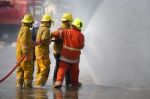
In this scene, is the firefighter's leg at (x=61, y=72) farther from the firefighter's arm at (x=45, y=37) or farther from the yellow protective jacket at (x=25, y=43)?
the yellow protective jacket at (x=25, y=43)

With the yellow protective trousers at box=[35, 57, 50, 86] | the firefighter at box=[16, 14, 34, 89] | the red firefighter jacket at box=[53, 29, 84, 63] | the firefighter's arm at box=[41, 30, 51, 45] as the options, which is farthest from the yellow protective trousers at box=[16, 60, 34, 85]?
the red firefighter jacket at box=[53, 29, 84, 63]

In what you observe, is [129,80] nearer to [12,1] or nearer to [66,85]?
[66,85]

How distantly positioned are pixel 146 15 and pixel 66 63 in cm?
264

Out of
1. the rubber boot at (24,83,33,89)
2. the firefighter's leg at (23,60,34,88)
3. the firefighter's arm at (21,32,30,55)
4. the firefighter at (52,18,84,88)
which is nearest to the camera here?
the firefighter's arm at (21,32,30,55)

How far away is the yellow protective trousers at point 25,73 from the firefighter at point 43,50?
323 millimetres

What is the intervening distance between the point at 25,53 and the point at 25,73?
459 mm

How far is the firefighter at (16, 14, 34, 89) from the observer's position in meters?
11.0

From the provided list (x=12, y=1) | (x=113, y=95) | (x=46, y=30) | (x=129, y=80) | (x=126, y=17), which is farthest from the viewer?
(x=12, y=1)

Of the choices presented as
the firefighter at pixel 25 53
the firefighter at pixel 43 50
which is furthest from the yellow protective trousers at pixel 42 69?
the firefighter at pixel 25 53

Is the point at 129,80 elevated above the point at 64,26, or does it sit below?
below

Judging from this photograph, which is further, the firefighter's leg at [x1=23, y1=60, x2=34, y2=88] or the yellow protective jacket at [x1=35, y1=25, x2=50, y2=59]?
the yellow protective jacket at [x1=35, y1=25, x2=50, y2=59]

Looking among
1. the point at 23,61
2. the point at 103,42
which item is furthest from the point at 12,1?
the point at 23,61

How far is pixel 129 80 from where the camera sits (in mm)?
12570

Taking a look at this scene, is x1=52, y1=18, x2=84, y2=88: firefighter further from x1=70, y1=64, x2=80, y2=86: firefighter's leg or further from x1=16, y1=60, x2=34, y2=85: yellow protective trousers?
x1=16, y1=60, x2=34, y2=85: yellow protective trousers
